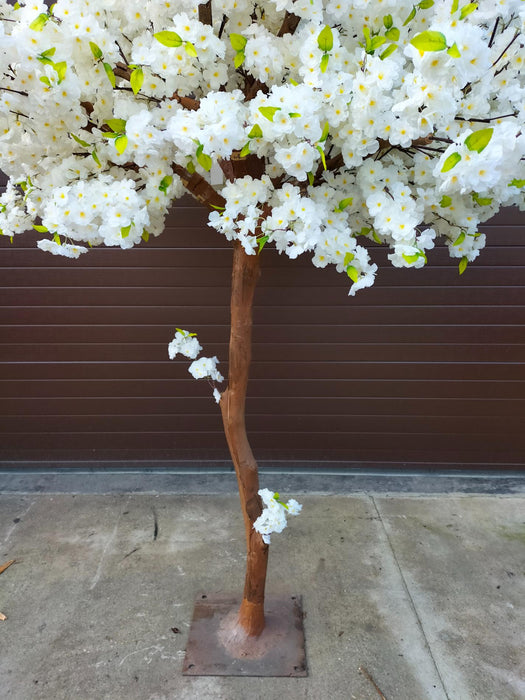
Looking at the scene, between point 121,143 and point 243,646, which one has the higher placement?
point 121,143

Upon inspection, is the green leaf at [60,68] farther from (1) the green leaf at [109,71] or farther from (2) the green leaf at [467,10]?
(2) the green leaf at [467,10]

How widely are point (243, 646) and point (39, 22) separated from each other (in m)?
2.57

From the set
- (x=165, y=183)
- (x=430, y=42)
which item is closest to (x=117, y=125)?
(x=165, y=183)

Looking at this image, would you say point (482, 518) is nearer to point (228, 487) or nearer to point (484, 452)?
point (484, 452)

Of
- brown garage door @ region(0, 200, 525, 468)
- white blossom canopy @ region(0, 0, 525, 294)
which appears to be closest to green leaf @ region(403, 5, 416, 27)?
white blossom canopy @ region(0, 0, 525, 294)

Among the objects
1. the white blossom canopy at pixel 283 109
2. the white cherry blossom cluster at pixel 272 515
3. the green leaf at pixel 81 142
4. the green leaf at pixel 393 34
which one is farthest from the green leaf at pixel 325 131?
the white cherry blossom cluster at pixel 272 515

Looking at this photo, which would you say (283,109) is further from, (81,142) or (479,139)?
(81,142)

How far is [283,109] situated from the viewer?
1428mm

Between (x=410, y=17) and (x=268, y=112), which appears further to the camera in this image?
(x=410, y=17)

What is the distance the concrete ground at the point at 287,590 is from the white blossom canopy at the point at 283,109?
1.94 metres

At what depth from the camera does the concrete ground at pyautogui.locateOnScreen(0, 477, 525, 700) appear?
8.01 ft

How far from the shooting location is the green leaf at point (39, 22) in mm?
1411

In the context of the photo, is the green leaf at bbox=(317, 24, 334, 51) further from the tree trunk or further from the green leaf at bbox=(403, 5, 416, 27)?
the tree trunk

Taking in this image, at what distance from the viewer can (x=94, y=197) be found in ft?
5.19
